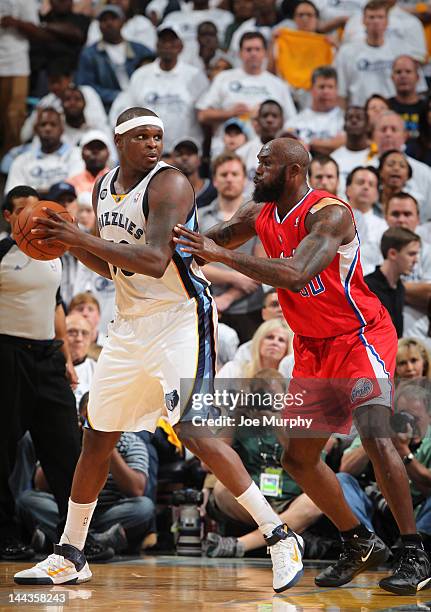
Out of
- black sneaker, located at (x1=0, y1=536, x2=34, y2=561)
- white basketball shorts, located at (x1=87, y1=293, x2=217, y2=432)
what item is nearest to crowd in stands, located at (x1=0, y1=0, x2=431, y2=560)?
black sneaker, located at (x1=0, y1=536, x2=34, y2=561)

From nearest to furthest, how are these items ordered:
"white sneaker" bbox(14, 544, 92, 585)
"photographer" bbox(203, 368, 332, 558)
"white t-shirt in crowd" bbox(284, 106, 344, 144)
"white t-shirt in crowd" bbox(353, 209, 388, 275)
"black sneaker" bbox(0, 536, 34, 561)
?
"white sneaker" bbox(14, 544, 92, 585), "black sneaker" bbox(0, 536, 34, 561), "photographer" bbox(203, 368, 332, 558), "white t-shirt in crowd" bbox(353, 209, 388, 275), "white t-shirt in crowd" bbox(284, 106, 344, 144)

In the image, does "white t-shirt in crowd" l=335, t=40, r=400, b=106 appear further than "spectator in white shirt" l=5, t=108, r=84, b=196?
Yes

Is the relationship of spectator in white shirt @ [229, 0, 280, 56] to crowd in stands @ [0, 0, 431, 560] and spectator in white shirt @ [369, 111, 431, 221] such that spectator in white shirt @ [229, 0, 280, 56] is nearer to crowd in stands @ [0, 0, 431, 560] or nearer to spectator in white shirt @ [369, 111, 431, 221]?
crowd in stands @ [0, 0, 431, 560]

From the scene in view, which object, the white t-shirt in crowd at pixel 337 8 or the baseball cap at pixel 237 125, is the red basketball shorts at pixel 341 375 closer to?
the baseball cap at pixel 237 125

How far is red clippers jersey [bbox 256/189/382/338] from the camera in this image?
5051mm

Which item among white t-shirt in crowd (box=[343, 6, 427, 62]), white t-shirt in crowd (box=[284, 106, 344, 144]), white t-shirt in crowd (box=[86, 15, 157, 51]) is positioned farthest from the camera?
white t-shirt in crowd (box=[86, 15, 157, 51])

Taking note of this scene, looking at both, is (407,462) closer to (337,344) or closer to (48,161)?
(337,344)

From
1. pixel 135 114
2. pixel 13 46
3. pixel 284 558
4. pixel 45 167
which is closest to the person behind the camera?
pixel 284 558

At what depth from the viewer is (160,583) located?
532 centimetres

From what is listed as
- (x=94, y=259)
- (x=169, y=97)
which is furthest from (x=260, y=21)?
(x=94, y=259)

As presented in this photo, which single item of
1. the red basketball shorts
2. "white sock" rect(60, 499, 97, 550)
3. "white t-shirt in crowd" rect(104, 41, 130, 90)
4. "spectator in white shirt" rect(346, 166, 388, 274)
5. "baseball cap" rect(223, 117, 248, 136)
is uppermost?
"white t-shirt in crowd" rect(104, 41, 130, 90)

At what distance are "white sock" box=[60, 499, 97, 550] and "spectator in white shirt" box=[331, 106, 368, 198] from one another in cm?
571

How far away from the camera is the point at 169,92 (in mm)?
11445

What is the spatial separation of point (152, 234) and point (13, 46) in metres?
8.36
